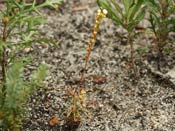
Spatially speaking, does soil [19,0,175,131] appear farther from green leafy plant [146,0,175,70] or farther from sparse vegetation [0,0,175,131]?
green leafy plant [146,0,175,70]

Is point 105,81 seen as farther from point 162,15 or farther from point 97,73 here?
point 162,15

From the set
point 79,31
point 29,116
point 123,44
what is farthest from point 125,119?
point 79,31

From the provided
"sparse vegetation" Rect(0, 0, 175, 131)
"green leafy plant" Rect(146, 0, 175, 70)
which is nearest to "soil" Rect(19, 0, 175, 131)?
"sparse vegetation" Rect(0, 0, 175, 131)

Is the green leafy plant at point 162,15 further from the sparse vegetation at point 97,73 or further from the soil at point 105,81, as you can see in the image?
the soil at point 105,81

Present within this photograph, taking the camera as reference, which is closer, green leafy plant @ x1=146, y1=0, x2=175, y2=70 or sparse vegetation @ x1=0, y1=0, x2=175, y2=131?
sparse vegetation @ x1=0, y1=0, x2=175, y2=131

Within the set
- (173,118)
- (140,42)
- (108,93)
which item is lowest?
(173,118)

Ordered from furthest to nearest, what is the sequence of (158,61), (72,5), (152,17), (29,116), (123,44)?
1. (72,5)
2. (123,44)
3. (158,61)
4. (152,17)
5. (29,116)

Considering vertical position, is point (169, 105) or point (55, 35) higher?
point (55, 35)

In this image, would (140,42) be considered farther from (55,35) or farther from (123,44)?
(55,35)

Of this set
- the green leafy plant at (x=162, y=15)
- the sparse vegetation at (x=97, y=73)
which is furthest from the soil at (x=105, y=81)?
the green leafy plant at (x=162, y=15)
